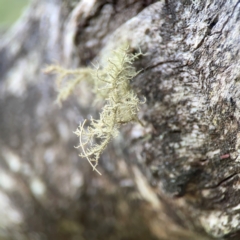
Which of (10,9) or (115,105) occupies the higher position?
(10,9)

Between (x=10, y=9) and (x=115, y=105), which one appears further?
(x=10, y=9)

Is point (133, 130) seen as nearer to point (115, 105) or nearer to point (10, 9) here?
point (115, 105)

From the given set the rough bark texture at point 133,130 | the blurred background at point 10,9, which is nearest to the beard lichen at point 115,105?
the rough bark texture at point 133,130

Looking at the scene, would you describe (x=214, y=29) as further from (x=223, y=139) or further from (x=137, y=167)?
(x=137, y=167)

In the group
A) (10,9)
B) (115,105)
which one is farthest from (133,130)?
(10,9)

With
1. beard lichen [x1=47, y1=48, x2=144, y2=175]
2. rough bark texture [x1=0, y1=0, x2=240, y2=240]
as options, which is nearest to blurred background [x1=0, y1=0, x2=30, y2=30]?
rough bark texture [x1=0, y1=0, x2=240, y2=240]

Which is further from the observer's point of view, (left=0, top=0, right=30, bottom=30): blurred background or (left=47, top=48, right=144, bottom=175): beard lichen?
(left=0, top=0, right=30, bottom=30): blurred background

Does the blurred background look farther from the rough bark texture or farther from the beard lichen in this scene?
the beard lichen

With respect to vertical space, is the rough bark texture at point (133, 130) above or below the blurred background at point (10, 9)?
below

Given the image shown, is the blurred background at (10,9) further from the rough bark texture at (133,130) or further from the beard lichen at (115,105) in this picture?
the beard lichen at (115,105)
